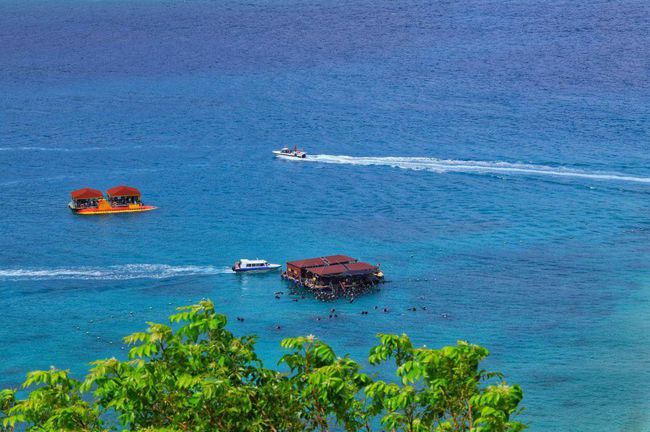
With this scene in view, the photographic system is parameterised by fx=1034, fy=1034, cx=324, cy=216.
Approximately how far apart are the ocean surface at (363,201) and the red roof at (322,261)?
2.44m

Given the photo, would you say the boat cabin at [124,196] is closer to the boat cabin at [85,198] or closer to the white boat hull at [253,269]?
the boat cabin at [85,198]

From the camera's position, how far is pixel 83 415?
28.7 m

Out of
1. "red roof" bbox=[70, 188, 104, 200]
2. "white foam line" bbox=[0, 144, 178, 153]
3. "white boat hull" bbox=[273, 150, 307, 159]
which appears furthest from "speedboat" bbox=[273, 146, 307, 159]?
"red roof" bbox=[70, 188, 104, 200]

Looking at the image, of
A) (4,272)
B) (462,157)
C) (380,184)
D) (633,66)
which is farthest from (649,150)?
(4,272)

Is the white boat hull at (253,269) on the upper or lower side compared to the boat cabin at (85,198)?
lower

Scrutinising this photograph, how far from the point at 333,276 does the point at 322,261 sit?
3252 mm

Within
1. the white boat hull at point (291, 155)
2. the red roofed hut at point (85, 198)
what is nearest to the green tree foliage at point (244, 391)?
the red roofed hut at point (85, 198)

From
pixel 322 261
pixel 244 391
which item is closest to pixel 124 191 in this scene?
pixel 322 261

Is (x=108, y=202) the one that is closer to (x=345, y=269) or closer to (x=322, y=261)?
(x=322, y=261)

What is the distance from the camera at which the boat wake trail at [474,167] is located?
114 meters

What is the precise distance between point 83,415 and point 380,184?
8438cm

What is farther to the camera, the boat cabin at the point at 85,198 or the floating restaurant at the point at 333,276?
the boat cabin at the point at 85,198

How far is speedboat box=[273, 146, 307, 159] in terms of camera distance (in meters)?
122

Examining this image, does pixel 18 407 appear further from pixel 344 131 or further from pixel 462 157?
pixel 344 131
